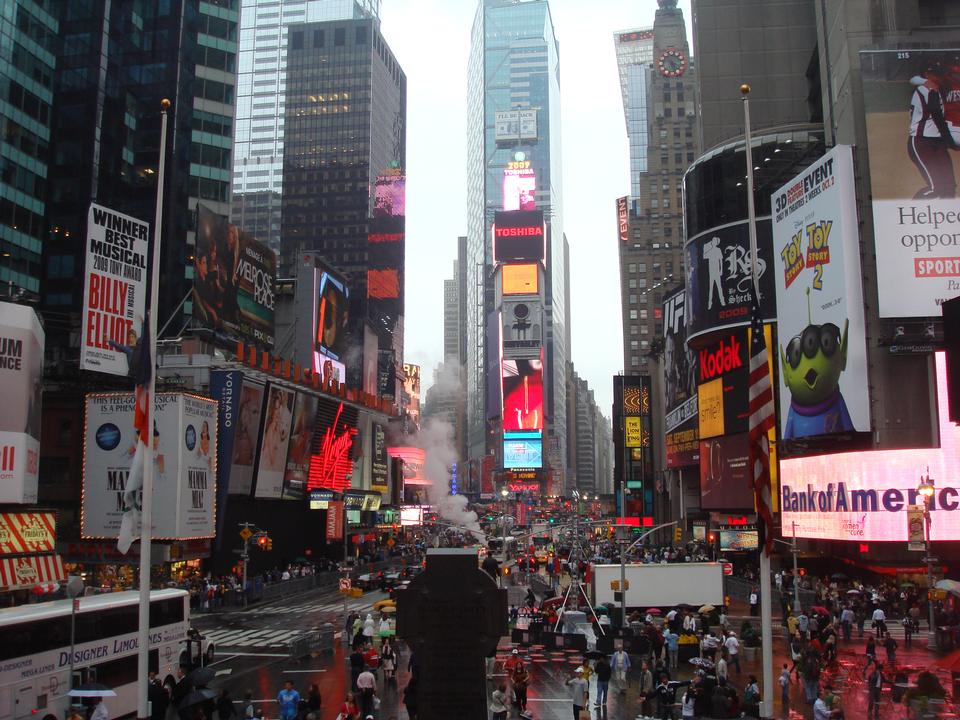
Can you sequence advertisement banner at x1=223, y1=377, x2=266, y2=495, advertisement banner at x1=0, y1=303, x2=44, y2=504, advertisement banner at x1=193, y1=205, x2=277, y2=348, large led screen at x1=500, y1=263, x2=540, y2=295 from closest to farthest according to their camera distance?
advertisement banner at x1=0, y1=303, x2=44, y2=504
advertisement banner at x1=223, y1=377, x2=266, y2=495
advertisement banner at x1=193, y1=205, x2=277, y2=348
large led screen at x1=500, y1=263, x2=540, y2=295

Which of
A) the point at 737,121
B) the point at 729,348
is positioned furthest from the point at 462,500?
the point at 737,121

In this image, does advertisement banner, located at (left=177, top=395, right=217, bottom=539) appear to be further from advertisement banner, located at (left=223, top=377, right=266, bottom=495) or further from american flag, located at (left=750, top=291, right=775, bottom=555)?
american flag, located at (left=750, top=291, right=775, bottom=555)

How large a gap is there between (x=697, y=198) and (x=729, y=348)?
12436mm

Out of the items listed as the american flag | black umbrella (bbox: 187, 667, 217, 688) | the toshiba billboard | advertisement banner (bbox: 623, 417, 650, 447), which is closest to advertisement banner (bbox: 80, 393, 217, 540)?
black umbrella (bbox: 187, 667, 217, 688)

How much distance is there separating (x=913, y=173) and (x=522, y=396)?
456 ft

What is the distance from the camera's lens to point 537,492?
623 feet

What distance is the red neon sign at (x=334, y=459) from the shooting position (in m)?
68.6

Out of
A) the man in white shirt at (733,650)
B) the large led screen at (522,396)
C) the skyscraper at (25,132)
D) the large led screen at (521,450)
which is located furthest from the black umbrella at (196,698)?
the large led screen at (522,396)

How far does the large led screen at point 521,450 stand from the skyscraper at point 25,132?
11873 centimetres

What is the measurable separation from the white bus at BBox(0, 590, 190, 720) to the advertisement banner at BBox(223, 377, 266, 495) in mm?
30736

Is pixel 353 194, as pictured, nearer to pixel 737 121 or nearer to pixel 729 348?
pixel 737 121

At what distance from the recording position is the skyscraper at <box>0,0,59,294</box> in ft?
232

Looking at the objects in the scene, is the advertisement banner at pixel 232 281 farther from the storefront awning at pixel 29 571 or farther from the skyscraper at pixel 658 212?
the skyscraper at pixel 658 212

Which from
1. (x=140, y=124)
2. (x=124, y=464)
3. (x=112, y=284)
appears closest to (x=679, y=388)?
(x=140, y=124)
